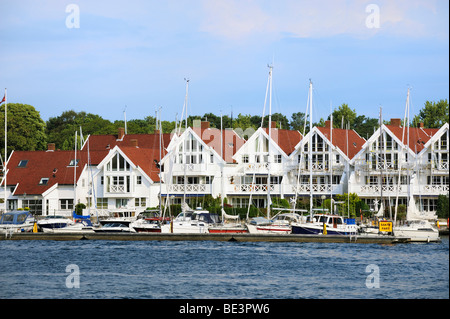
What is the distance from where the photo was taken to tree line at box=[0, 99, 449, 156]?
9894 centimetres

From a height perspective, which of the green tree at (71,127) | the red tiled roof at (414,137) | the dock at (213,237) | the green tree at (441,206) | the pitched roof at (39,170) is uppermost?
the green tree at (71,127)

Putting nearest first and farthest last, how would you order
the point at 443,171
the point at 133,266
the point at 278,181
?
the point at 133,266 < the point at 443,171 < the point at 278,181

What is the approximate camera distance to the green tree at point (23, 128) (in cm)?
10388

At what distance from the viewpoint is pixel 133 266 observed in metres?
44.3

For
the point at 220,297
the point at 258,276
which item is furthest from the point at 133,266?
the point at 220,297

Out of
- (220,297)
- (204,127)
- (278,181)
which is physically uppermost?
(204,127)

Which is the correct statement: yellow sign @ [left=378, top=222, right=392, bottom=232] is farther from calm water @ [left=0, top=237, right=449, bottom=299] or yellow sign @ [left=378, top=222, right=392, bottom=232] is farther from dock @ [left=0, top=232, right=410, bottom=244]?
calm water @ [left=0, top=237, right=449, bottom=299]

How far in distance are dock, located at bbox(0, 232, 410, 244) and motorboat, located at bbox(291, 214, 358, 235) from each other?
113 cm

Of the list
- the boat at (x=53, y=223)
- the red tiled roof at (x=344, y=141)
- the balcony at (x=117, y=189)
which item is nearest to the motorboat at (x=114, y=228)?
the boat at (x=53, y=223)

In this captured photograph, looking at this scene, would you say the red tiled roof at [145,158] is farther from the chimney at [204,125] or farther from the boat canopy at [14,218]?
the boat canopy at [14,218]

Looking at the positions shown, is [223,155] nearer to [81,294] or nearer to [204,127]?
[204,127]

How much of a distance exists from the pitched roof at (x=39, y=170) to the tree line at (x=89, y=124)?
63.6 ft

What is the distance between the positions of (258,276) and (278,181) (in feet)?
129

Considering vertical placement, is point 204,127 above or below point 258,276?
above
